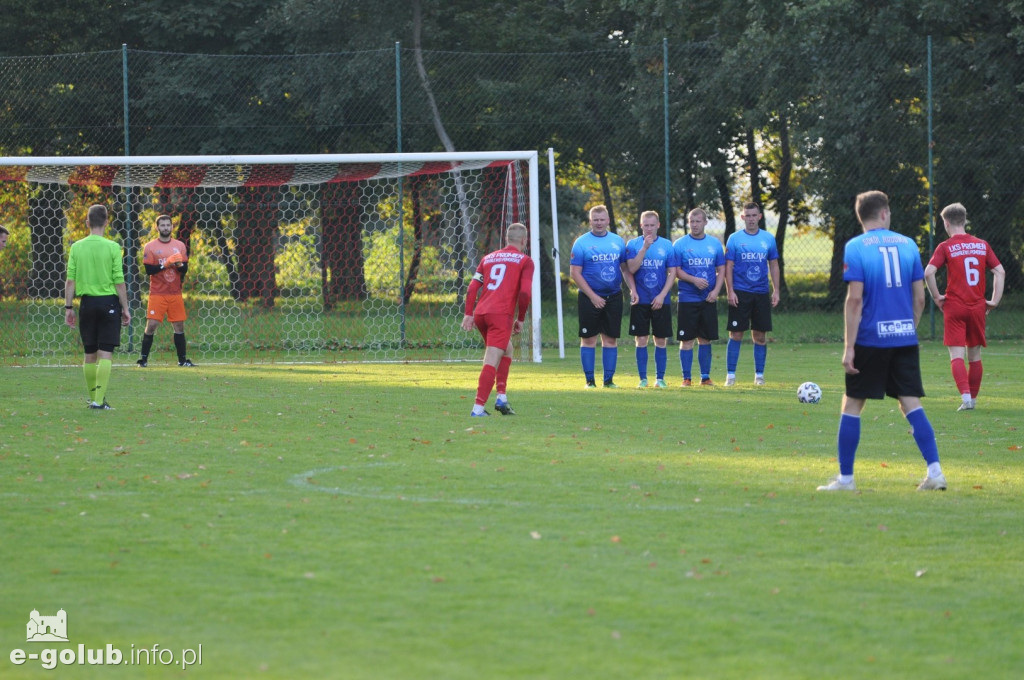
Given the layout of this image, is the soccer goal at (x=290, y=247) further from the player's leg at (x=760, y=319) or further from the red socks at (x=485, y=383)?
the red socks at (x=485, y=383)

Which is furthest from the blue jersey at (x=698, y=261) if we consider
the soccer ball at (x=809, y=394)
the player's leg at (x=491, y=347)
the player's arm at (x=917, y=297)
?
the player's arm at (x=917, y=297)

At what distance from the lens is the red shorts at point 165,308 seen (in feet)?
56.1

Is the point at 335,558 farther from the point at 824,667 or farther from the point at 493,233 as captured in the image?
the point at 493,233

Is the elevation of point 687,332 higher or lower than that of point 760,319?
lower

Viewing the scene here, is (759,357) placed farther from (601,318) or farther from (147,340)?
(147,340)

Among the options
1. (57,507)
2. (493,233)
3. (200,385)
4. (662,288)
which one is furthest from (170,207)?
(57,507)

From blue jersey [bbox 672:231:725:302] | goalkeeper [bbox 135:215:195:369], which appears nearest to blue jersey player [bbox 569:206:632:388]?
blue jersey [bbox 672:231:725:302]

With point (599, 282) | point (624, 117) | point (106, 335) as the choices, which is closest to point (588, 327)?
point (599, 282)

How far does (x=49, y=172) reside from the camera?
60.6 feet

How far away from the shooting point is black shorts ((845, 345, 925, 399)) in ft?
24.4

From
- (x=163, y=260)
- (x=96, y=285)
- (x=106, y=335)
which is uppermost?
(x=163, y=260)

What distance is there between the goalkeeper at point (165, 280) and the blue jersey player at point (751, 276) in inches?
306

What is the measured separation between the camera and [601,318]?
13961 millimetres

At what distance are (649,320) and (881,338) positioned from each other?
270 inches
